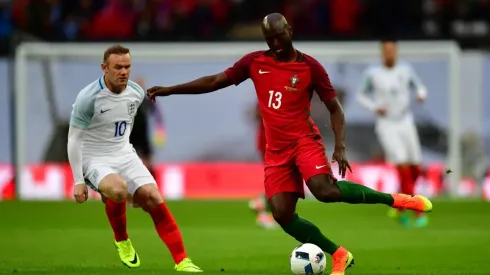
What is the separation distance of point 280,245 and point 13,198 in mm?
10880

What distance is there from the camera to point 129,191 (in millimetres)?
11641

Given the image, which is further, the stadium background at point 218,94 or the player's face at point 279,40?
the stadium background at point 218,94

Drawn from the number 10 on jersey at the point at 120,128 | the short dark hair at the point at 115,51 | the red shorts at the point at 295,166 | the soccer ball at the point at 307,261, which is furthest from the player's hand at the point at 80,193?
the soccer ball at the point at 307,261

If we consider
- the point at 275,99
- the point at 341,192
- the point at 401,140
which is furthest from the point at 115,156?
the point at 401,140

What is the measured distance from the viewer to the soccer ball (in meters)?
10.3

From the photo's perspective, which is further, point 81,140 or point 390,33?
point 390,33

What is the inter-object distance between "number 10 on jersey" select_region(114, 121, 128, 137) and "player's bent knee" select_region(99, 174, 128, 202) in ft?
1.88

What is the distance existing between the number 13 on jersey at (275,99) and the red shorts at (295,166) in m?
0.39

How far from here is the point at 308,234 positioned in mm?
10562

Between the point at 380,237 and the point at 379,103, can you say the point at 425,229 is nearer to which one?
the point at 380,237

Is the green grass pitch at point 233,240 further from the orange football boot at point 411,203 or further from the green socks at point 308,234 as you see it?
the orange football boot at point 411,203

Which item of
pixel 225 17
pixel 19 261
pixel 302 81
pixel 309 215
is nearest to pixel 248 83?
pixel 225 17

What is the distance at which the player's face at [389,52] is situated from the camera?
60.8 ft

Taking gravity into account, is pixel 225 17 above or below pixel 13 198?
above
